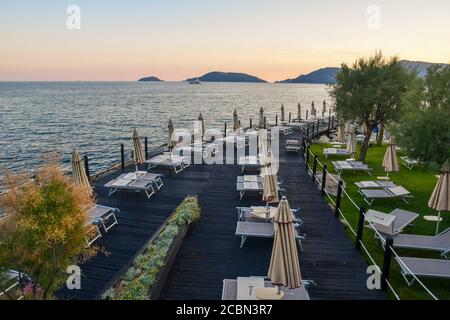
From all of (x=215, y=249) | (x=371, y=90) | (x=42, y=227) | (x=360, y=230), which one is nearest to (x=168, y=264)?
(x=215, y=249)

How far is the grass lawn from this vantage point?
295 inches

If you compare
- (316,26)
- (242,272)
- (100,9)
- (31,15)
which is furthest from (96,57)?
(242,272)

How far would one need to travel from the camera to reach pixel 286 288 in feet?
20.8

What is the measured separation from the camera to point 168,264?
7.41 metres

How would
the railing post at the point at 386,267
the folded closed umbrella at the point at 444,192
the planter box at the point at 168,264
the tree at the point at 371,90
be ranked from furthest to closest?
the tree at the point at 371,90, the folded closed umbrella at the point at 444,192, the railing post at the point at 386,267, the planter box at the point at 168,264

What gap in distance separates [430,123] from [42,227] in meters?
11.8

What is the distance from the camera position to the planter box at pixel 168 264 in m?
6.41

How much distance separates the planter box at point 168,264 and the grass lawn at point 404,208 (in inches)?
188

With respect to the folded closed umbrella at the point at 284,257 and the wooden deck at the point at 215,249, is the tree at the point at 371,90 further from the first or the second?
the folded closed umbrella at the point at 284,257

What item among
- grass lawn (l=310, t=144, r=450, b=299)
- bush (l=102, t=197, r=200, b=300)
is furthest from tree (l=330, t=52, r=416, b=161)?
bush (l=102, t=197, r=200, b=300)

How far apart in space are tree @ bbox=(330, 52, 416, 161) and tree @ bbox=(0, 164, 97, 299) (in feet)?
56.8

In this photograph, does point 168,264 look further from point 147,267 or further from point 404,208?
point 404,208

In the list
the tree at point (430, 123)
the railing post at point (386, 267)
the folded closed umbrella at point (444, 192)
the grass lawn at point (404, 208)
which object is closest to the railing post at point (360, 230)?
the grass lawn at point (404, 208)

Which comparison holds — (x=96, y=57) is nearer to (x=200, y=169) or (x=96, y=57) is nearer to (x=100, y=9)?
(x=100, y=9)
